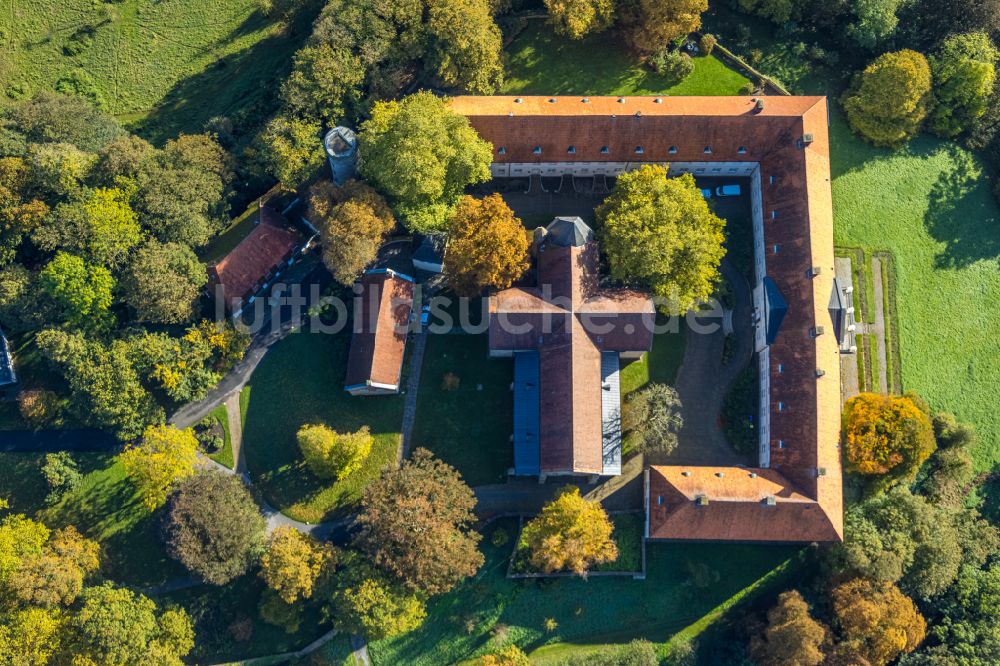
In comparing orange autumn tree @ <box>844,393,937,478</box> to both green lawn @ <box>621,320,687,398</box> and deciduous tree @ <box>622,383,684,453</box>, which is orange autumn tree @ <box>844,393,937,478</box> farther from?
green lawn @ <box>621,320,687,398</box>

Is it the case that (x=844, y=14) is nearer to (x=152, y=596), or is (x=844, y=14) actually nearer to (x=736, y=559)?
(x=736, y=559)

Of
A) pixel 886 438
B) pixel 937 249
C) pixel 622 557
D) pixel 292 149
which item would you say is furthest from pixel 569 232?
pixel 937 249

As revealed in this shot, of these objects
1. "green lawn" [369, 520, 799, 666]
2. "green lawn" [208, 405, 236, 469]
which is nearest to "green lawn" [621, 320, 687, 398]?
"green lawn" [369, 520, 799, 666]

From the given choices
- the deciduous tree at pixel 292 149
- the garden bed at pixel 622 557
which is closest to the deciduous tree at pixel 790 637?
the garden bed at pixel 622 557

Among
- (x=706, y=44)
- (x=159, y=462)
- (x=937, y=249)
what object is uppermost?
(x=706, y=44)

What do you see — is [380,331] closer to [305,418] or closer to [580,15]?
[305,418]

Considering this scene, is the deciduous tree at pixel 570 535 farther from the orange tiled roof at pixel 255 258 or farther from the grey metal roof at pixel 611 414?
the orange tiled roof at pixel 255 258
